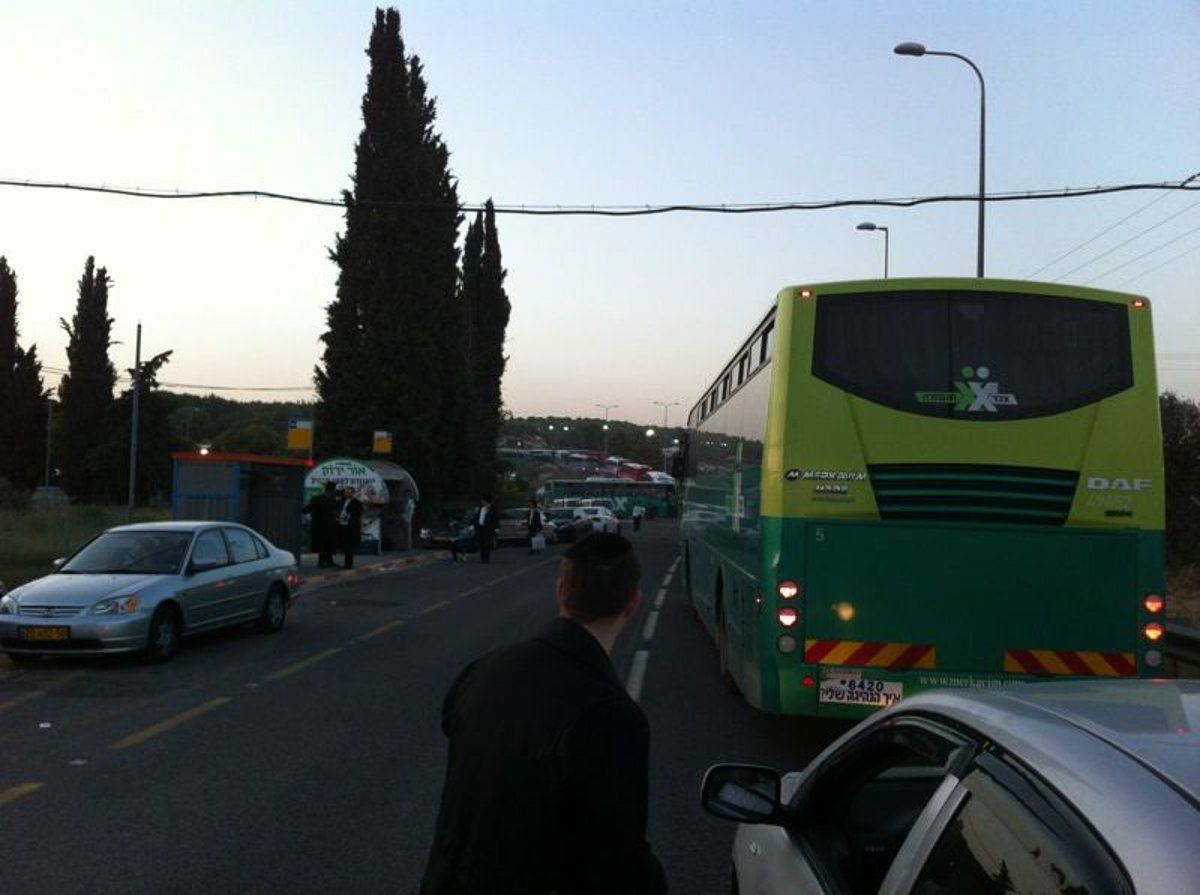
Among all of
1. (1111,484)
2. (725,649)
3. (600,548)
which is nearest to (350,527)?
(725,649)

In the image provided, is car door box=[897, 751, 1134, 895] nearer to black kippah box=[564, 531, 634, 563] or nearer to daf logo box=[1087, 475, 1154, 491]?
black kippah box=[564, 531, 634, 563]

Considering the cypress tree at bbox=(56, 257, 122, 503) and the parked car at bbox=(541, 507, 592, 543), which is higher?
the cypress tree at bbox=(56, 257, 122, 503)

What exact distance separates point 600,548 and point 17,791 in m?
5.79

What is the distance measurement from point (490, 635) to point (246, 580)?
10.4 ft

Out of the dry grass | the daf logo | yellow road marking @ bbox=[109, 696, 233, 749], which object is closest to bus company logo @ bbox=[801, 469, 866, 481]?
the daf logo

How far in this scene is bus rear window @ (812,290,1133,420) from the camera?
765cm

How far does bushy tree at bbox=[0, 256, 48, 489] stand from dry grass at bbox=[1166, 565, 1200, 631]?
6156 cm

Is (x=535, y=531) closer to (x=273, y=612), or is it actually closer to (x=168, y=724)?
(x=273, y=612)

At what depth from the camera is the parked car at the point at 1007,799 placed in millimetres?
1706

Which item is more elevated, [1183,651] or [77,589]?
[1183,651]

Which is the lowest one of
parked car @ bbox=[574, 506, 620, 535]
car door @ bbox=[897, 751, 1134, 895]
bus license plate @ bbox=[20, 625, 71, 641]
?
parked car @ bbox=[574, 506, 620, 535]

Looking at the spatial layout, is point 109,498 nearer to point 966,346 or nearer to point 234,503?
point 234,503

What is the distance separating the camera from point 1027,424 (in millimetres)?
7621

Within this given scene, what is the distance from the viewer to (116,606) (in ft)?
38.0
